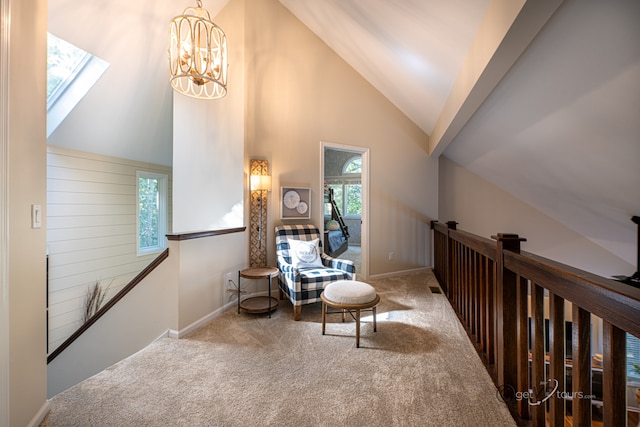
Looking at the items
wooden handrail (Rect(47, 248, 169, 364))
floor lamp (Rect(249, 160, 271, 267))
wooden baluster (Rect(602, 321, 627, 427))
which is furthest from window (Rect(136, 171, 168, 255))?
wooden baluster (Rect(602, 321, 627, 427))

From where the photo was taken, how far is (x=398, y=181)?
15.3ft

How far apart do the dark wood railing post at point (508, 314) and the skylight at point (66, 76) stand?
4.15 meters

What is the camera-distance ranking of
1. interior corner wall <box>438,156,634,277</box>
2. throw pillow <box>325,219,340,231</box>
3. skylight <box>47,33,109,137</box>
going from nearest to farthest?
skylight <box>47,33,109,137</box>, interior corner wall <box>438,156,634,277</box>, throw pillow <box>325,219,340,231</box>

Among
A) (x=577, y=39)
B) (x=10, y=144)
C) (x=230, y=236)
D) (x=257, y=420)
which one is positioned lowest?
(x=257, y=420)

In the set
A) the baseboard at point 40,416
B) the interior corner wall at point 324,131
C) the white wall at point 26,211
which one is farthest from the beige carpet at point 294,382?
the interior corner wall at point 324,131

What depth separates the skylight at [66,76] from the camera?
2.69 metres

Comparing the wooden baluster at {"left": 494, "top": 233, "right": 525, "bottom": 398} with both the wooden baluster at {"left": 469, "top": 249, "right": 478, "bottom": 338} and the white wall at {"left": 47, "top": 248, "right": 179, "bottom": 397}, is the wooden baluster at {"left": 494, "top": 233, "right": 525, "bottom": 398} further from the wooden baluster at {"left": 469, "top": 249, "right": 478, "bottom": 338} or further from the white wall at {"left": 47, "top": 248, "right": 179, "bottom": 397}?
the white wall at {"left": 47, "top": 248, "right": 179, "bottom": 397}

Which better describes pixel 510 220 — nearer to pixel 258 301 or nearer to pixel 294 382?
pixel 258 301

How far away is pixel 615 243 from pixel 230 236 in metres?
5.40

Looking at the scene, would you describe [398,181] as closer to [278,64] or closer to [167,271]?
[278,64]

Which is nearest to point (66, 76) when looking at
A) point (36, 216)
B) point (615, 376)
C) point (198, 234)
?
point (198, 234)

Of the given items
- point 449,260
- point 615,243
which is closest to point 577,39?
point 449,260

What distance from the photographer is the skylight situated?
8.82 ft

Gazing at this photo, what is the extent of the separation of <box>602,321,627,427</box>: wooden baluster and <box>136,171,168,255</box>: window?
514 cm
